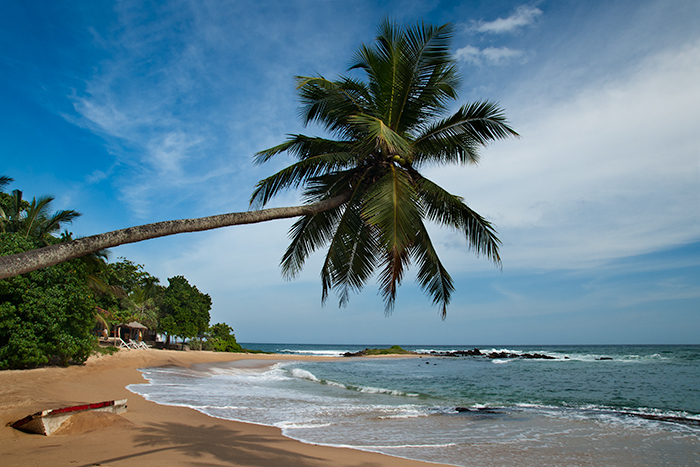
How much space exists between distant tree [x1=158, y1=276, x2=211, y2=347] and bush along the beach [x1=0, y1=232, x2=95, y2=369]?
2130cm

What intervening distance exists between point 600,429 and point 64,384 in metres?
13.2

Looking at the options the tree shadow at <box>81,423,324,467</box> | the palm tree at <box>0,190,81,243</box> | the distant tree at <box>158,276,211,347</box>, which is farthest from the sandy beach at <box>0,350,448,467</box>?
the distant tree at <box>158,276,211,347</box>

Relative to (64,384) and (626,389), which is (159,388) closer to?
(64,384)

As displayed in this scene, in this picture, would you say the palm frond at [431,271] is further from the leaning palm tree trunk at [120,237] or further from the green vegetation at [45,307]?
the green vegetation at [45,307]

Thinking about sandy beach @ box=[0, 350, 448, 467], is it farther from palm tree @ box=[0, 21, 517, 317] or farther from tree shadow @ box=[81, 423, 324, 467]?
palm tree @ box=[0, 21, 517, 317]

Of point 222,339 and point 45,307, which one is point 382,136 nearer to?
point 45,307

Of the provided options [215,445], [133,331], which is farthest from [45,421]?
[133,331]

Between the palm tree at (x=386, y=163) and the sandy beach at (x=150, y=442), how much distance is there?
106 inches

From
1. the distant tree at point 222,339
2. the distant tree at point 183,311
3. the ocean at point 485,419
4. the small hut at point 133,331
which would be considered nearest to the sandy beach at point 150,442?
the ocean at point 485,419

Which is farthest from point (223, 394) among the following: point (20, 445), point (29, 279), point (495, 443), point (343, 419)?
point (495, 443)

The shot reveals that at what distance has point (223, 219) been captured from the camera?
13.6 ft

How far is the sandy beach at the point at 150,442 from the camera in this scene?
4.89m

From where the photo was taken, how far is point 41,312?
11.7m

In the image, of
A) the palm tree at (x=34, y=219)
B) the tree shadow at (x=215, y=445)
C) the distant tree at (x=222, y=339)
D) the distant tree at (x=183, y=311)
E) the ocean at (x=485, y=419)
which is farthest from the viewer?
the distant tree at (x=222, y=339)
